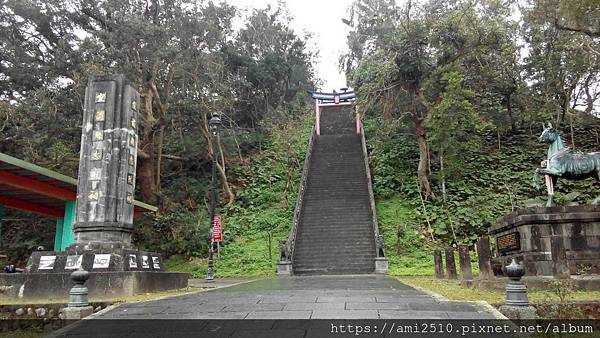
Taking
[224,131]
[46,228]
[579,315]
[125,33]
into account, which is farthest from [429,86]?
[46,228]

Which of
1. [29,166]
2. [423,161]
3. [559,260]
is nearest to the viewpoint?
[559,260]

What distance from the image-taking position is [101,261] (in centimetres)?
895

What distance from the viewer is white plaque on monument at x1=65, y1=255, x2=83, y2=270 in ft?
29.2

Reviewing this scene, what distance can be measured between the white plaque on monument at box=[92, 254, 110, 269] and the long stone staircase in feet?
24.7

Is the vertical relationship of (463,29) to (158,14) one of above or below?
below

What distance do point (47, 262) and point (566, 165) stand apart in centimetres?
1107

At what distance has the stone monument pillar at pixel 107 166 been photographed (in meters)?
9.59

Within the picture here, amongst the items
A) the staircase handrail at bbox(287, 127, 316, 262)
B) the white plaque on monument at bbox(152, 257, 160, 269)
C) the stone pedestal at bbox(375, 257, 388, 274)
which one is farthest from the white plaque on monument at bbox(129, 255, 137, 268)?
the stone pedestal at bbox(375, 257, 388, 274)

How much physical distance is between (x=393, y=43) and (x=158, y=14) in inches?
419

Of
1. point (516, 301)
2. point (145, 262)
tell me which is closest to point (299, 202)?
point (145, 262)

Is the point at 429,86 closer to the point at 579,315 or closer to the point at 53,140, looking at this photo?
the point at 579,315

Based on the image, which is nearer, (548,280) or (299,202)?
(548,280)

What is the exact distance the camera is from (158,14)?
19594mm

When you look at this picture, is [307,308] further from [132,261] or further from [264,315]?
[132,261]
